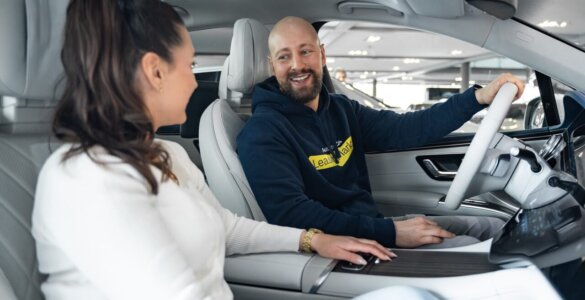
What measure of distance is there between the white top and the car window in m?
1.45

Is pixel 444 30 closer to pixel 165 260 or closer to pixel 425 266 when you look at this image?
pixel 425 266

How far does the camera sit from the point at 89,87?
818mm

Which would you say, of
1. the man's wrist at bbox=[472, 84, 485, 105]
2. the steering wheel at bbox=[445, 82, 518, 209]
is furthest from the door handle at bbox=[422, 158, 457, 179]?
the steering wheel at bbox=[445, 82, 518, 209]

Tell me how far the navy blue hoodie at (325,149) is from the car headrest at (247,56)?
0.19 ft

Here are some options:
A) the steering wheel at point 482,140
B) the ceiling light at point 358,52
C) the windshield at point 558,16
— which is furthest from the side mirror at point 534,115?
the ceiling light at point 358,52

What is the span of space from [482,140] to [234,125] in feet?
2.84

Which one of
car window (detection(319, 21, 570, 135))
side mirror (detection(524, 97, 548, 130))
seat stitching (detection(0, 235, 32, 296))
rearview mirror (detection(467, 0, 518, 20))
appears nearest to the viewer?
seat stitching (detection(0, 235, 32, 296))

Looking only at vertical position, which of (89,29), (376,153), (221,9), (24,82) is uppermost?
(89,29)

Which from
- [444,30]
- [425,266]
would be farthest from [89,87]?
[444,30]

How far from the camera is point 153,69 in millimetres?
860

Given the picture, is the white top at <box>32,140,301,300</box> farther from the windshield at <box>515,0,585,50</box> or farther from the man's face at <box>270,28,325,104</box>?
the windshield at <box>515,0,585,50</box>

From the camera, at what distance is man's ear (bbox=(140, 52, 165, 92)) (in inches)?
33.4

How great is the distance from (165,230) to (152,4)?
1.17 ft

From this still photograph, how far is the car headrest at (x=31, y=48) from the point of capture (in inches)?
39.9
